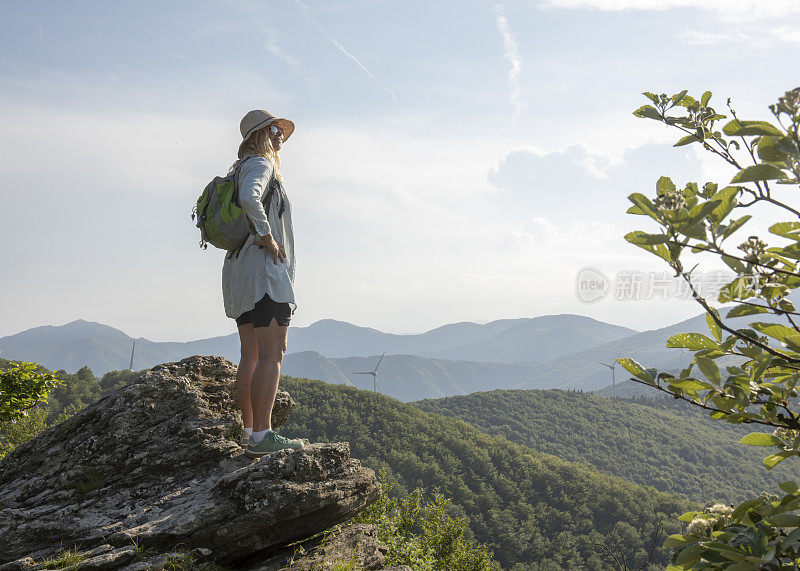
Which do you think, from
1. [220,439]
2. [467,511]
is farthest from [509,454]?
[220,439]

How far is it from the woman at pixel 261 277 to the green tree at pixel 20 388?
189 inches

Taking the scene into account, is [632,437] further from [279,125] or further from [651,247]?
[651,247]

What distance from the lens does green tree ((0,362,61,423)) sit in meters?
8.66

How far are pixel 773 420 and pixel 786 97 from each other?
1435 millimetres

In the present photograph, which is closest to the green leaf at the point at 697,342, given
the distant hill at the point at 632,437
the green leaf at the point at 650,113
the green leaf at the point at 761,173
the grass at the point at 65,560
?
the green leaf at the point at 761,173

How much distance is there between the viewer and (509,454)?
92.9 m

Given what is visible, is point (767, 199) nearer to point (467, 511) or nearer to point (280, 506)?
point (280, 506)

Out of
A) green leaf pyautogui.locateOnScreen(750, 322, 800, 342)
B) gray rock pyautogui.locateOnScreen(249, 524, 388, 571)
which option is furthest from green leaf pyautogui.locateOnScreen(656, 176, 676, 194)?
gray rock pyautogui.locateOnScreen(249, 524, 388, 571)

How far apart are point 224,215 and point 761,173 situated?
4.95 metres

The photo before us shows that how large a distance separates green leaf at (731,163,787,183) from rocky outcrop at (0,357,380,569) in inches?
193

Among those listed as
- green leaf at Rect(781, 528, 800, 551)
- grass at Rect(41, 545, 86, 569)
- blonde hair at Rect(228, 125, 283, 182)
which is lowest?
grass at Rect(41, 545, 86, 569)

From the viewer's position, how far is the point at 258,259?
18.6ft

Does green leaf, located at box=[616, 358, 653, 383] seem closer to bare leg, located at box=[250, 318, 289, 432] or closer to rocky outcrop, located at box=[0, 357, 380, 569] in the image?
bare leg, located at box=[250, 318, 289, 432]

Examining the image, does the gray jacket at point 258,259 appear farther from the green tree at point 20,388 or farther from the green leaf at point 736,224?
the green tree at point 20,388
